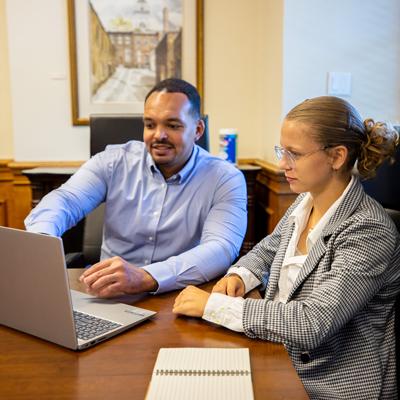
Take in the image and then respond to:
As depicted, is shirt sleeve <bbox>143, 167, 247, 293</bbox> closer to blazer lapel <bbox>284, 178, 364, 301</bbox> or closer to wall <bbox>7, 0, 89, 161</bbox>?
blazer lapel <bbox>284, 178, 364, 301</bbox>

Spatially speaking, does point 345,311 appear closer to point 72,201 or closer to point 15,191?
point 72,201

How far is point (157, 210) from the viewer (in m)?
1.61

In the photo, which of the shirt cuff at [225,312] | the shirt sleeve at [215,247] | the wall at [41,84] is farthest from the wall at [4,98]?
the shirt cuff at [225,312]

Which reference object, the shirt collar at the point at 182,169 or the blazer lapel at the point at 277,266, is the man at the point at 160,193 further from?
the blazer lapel at the point at 277,266

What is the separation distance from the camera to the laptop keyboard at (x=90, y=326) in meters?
0.89

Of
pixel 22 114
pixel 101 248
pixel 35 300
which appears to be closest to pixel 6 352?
pixel 35 300

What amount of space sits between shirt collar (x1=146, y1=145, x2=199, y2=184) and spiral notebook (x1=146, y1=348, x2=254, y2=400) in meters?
0.86

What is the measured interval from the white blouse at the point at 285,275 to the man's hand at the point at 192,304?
16mm

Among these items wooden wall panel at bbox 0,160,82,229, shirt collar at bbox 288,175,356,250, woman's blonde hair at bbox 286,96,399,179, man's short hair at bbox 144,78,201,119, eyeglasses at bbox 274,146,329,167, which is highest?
man's short hair at bbox 144,78,201,119

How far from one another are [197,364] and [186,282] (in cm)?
43

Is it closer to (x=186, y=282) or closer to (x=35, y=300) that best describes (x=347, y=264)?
(x=186, y=282)

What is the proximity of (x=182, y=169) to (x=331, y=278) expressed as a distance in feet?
2.66

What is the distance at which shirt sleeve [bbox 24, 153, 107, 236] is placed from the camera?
1.45m

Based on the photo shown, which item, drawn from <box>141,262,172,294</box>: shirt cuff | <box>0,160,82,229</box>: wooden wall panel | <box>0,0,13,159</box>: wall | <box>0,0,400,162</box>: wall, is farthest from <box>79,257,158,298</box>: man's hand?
<box>0,0,13,159</box>: wall
